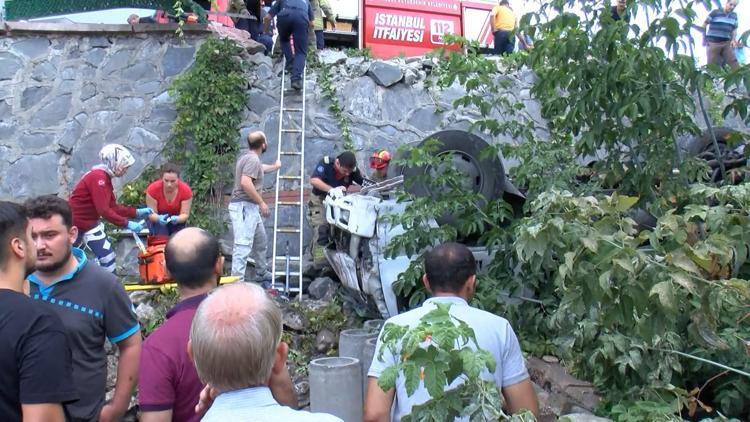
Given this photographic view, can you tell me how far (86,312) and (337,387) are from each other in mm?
2151

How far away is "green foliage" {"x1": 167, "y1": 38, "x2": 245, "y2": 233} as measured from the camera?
27.8ft

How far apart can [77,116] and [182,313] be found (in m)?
7.11

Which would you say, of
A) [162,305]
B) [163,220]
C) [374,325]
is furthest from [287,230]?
[374,325]

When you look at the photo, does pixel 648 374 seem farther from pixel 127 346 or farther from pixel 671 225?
pixel 127 346

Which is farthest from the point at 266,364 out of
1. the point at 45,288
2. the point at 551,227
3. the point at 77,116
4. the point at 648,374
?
the point at 77,116

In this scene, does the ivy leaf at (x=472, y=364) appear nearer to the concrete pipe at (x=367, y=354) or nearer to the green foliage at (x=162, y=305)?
the concrete pipe at (x=367, y=354)

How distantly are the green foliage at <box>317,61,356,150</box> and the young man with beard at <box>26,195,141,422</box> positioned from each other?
19.7ft

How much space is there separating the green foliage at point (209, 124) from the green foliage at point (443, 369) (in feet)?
20.9

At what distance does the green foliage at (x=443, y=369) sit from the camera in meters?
2.06

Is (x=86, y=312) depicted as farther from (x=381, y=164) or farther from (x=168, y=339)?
(x=381, y=164)

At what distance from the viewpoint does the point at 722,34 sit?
906cm

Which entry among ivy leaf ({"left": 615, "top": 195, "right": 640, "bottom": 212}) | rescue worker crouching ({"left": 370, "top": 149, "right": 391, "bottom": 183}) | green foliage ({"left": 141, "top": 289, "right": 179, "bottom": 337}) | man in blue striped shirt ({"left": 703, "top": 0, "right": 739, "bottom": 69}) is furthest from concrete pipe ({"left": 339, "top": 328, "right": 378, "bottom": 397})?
man in blue striped shirt ({"left": 703, "top": 0, "right": 739, "bottom": 69})

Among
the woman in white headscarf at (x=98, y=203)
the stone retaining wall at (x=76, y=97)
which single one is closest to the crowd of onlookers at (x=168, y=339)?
the woman in white headscarf at (x=98, y=203)

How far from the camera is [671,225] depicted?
2.48 metres
